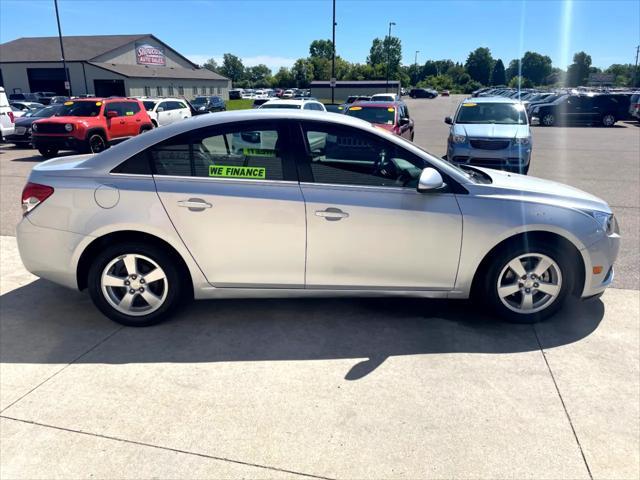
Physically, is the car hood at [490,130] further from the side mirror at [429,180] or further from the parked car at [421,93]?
the parked car at [421,93]

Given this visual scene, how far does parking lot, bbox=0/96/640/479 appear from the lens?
2461 millimetres

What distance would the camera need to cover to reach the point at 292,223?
11.7 feet

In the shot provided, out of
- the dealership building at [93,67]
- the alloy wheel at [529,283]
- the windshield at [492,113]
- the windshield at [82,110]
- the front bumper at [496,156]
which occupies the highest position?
the dealership building at [93,67]

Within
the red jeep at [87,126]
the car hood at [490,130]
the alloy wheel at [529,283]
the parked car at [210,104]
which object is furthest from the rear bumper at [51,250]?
the parked car at [210,104]

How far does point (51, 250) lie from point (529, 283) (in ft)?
12.2

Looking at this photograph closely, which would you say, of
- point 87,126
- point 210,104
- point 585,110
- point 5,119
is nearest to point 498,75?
point 585,110

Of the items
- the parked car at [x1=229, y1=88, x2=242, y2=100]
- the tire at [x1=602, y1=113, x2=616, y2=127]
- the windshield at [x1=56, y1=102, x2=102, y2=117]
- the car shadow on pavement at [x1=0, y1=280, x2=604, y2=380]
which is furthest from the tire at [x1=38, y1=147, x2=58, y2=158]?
the parked car at [x1=229, y1=88, x2=242, y2=100]

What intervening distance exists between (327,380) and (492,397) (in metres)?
1.03

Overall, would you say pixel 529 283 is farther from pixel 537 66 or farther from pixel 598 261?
pixel 537 66

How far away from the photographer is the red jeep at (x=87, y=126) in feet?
46.3

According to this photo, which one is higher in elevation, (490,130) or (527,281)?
(490,130)

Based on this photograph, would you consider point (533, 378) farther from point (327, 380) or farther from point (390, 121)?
point (390, 121)

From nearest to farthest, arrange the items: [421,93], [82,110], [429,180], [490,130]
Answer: [429,180], [490,130], [82,110], [421,93]

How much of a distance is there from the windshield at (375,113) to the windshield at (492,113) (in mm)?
1715
